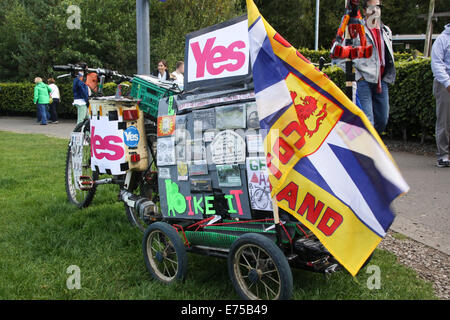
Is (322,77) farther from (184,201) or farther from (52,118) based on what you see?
(52,118)

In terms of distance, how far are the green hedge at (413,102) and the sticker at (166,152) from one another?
657 cm

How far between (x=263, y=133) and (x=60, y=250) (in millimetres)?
2268

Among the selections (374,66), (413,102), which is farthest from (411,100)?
(374,66)

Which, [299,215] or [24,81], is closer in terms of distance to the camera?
[299,215]

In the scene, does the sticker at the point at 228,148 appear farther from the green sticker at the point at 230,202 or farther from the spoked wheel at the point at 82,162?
the spoked wheel at the point at 82,162

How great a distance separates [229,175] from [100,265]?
4.54ft

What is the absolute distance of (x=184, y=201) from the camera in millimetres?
3264

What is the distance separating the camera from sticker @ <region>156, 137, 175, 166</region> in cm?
329

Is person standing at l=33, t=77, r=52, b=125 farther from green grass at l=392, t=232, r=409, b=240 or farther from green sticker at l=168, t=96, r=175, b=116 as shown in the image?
green grass at l=392, t=232, r=409, b=240

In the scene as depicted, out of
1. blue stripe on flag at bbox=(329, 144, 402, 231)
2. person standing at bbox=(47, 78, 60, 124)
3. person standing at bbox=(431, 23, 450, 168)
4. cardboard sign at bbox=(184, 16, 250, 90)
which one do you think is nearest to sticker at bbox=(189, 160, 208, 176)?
cardboard sign at bbox=(184, 16, 250, 90)

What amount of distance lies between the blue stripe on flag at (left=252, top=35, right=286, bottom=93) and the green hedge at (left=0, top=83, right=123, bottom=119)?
20.3 metres

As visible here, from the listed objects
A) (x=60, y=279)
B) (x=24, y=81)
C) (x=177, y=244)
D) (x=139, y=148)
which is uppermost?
(x=24, y=81)

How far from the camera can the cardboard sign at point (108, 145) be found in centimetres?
382

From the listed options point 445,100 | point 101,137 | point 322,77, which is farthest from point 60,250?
point 445,100
